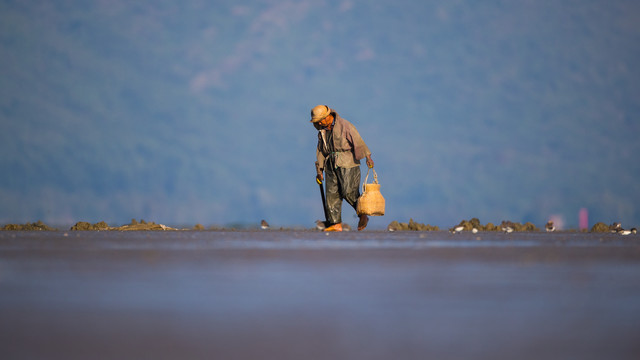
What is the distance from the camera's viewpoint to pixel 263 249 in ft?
19.5

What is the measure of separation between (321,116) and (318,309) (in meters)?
8.64

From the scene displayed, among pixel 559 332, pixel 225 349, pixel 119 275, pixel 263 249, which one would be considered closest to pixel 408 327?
pixel 559 332

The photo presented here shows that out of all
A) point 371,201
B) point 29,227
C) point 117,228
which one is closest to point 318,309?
point 371,201

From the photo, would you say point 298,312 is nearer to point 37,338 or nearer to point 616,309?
point 37,338

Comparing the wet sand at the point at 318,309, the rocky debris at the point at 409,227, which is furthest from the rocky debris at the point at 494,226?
the wet sand at the point at 318,309

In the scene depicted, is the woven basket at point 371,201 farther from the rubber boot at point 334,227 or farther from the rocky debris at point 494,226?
the rocky debris at point 494,226

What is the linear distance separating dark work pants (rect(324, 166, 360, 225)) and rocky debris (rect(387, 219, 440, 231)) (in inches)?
69.2

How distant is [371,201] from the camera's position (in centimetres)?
1093

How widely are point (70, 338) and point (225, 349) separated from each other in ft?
1.31

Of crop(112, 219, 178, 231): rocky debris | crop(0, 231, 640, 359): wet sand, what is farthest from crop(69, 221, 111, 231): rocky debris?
crop(0, 231, 640, 359): wet sand

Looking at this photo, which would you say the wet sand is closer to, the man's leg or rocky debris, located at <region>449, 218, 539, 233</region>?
the man's leg

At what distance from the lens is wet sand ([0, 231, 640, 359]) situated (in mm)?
1796

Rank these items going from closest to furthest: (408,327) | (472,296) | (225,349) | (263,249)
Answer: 1. (225,349)
2. (408,327)
3. (472,296)
4. (263,249)

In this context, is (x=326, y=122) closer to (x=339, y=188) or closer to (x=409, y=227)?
(x=339, y=188)
